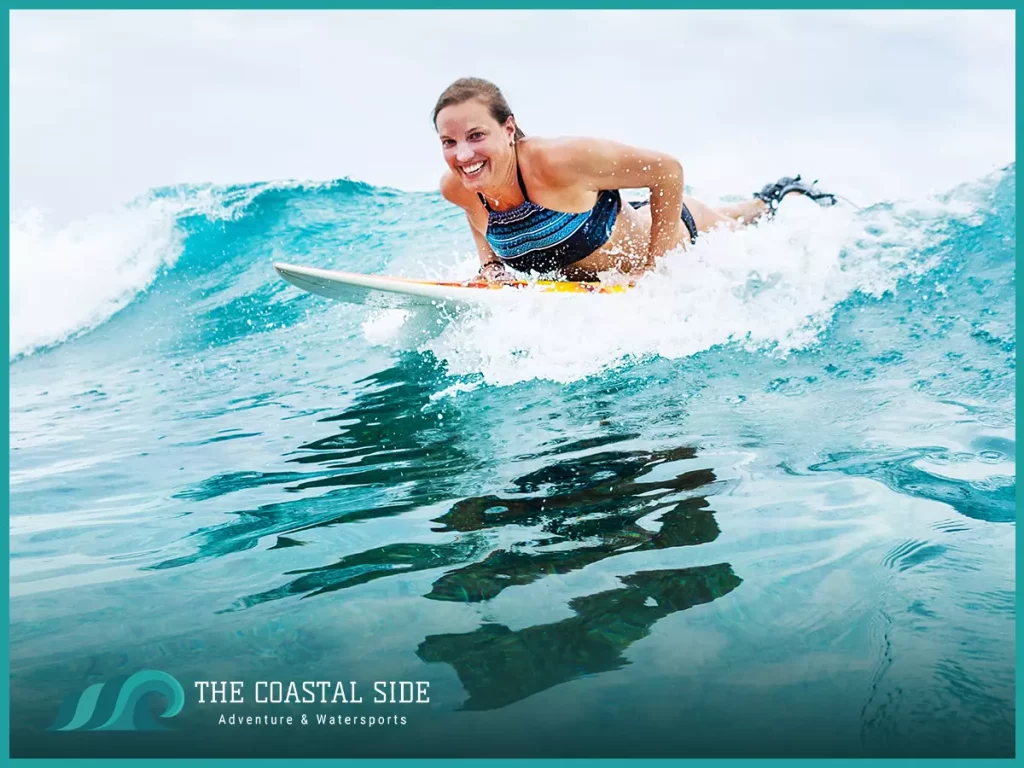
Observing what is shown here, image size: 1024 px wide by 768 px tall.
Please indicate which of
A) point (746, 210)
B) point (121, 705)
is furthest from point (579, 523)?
point (746, 210)

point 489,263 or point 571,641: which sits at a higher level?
point 489,263

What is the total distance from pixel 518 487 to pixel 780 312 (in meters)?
3.11

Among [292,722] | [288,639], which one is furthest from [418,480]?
[292,722]

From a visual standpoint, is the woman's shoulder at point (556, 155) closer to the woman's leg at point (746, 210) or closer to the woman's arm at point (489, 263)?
the woman's arm at point (489, 263)

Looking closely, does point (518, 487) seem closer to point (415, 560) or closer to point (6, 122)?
point (415, 560)

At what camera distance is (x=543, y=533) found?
8.30 ft

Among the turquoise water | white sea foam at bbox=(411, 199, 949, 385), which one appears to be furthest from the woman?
the turquoise water

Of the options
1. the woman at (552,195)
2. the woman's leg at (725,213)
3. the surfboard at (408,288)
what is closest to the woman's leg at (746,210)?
the woman's leg at (725,213)

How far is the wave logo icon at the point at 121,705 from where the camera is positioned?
177 cm

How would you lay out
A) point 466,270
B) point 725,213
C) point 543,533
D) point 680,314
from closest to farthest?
point 543,533
point 680,314
point 725,213
point 466,270

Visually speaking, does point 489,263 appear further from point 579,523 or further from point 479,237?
point 579,523

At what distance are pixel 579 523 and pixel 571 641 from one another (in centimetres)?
70

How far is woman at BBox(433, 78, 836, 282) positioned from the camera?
461 cm

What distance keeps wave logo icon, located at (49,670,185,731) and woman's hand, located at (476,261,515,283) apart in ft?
13.2
